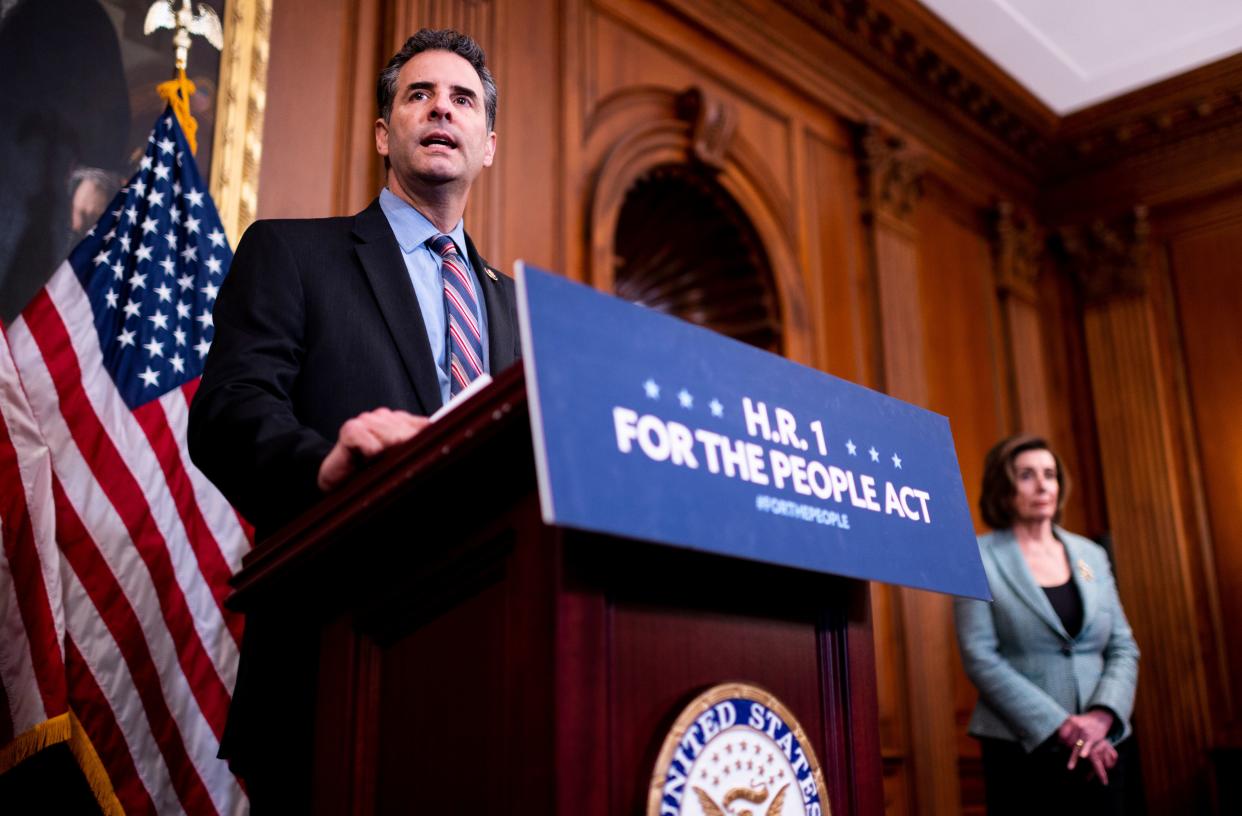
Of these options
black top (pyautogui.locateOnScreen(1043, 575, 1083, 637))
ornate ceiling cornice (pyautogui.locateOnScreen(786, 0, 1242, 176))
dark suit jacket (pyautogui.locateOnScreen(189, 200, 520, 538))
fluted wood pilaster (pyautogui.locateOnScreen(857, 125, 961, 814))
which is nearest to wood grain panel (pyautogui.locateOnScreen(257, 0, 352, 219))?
dark suit jacket (pyautogui.locateOnScreen(189, 200, 520, 538))

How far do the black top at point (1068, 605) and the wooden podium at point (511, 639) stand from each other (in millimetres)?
2515

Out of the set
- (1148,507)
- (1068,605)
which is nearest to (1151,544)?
(1148,507)

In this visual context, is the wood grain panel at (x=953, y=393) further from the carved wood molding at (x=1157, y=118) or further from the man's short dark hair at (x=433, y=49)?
the man's short dark hair at (x=433, y=49)

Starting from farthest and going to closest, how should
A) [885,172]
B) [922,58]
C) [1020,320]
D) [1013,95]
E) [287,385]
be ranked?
[1020,320] → [1013,95] → [922,58] → [885,172] → [287,385]

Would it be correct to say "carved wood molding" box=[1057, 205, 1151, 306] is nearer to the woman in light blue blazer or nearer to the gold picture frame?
the woman in light blue blazer

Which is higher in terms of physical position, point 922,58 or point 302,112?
point 922,58

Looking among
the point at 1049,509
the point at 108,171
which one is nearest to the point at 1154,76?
the point at 1049,509

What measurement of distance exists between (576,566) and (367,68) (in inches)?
119

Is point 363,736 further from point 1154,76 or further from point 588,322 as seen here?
point 1154,76

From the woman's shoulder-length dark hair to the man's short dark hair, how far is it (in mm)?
2528

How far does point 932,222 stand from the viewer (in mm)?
6312

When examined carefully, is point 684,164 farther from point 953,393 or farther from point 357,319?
point 357,319

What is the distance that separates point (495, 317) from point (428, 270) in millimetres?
114

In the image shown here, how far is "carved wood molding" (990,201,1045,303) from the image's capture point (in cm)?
671
